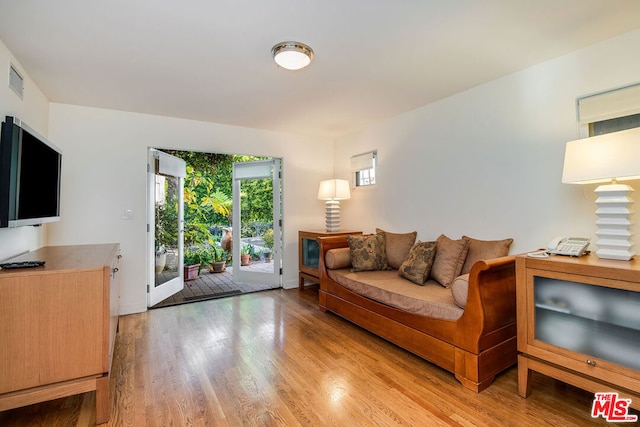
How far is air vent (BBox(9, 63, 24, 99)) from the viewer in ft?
7.12

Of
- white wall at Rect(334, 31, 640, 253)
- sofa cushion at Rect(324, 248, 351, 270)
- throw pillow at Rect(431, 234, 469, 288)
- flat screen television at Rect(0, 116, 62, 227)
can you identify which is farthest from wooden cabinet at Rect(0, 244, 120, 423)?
white wall at Rect(334, 31, 640, 253)

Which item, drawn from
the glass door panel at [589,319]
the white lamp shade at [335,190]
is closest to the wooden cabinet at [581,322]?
the glass door panel at [589,319]

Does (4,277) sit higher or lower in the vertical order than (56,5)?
lower

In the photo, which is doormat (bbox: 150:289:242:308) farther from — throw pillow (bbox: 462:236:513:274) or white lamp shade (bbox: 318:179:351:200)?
throw pillow (bbox: 462:236:513:274)

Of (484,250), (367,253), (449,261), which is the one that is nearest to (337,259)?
(367,253)

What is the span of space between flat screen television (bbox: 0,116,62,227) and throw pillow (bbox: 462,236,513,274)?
10.9 ft

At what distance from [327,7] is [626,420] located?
110 inches

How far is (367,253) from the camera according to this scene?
3258 millimetres

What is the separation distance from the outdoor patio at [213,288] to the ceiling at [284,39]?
2.48m

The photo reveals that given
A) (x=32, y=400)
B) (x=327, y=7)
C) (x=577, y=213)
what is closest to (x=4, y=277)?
(x=32, y=400)

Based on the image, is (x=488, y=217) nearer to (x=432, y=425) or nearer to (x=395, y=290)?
(x=395, y=290)

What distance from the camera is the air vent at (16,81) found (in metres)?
2.17

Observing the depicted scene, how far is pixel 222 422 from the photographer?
5.46 ft

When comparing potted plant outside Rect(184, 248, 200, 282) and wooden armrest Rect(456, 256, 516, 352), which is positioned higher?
wooden armrest Rect(456, 256, 516, 352)
